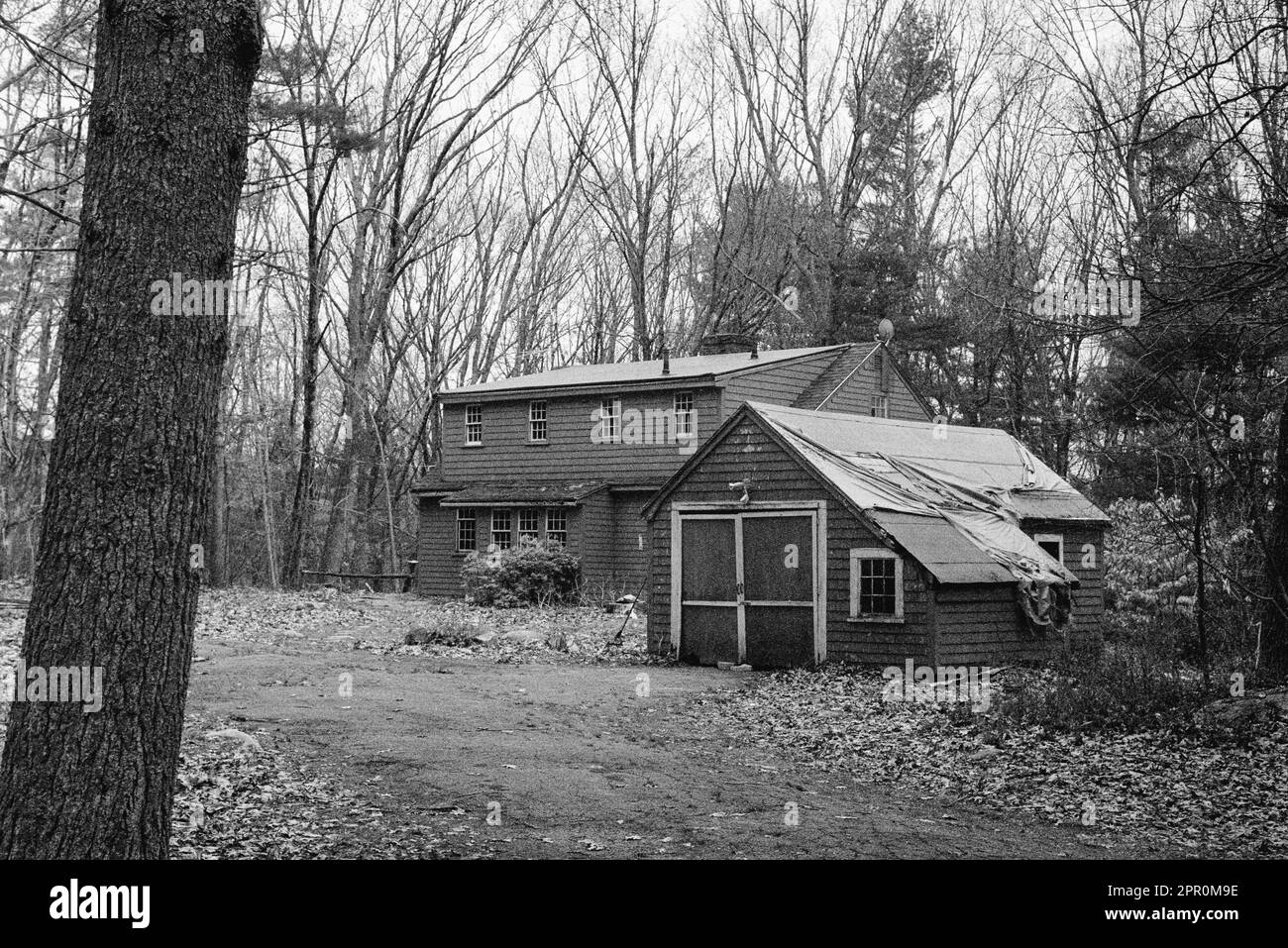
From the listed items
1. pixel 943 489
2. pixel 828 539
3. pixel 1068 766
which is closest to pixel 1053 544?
pixel 943 489

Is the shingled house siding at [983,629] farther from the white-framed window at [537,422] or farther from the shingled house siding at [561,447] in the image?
the white-framed window at [537,422]

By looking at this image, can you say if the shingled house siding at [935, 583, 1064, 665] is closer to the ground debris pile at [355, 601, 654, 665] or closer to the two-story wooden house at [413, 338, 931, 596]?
the ground debris pile at [355, 601, 654, 665]

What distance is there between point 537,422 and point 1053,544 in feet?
54.6

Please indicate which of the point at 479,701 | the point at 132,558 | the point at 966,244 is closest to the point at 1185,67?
the point at 132,558

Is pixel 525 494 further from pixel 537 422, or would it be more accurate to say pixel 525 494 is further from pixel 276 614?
pixel 276 614

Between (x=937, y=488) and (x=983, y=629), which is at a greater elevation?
(x=937, y=488)

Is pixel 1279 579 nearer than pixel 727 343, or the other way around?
pixel 1279 579

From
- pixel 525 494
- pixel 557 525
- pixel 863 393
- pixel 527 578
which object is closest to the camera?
pixel 527 578

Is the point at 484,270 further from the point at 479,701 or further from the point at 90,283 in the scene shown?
the point at 90,283

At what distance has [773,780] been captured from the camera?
9.95 meters

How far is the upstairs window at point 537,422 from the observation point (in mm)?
33406

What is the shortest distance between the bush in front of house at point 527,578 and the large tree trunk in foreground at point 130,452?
2317cm

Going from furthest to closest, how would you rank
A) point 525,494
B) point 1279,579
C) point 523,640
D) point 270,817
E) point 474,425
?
point 474,425
point 525,494
point 523,640
point 1279,579
point 270,817

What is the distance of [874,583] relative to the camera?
17.0 m
